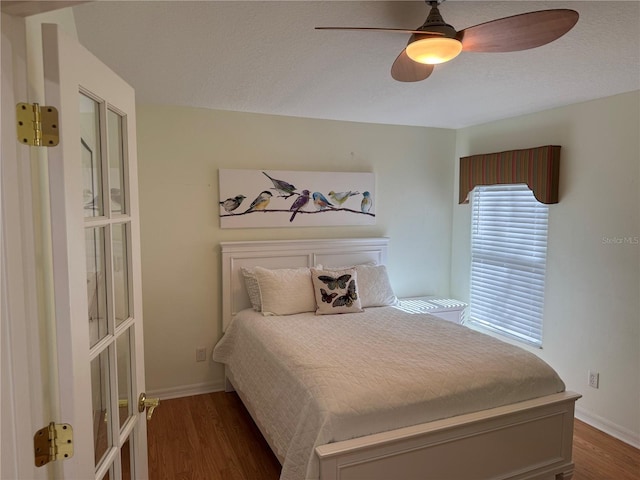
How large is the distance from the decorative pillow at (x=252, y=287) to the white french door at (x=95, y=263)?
1.80 meters

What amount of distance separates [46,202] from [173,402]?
110 inches

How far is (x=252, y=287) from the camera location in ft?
11.1

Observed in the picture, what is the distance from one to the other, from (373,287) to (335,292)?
0.44 meters

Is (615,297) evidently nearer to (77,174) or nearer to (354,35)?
(354,35)

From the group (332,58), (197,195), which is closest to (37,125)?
(332,58)

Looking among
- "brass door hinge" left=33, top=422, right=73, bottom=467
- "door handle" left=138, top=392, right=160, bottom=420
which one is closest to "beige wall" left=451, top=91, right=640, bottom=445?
"door handle" left=138, top=392, right=160, bottom=420

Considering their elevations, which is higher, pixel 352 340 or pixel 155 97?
pixel 155 97

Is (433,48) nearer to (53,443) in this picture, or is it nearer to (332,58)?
(332,58)

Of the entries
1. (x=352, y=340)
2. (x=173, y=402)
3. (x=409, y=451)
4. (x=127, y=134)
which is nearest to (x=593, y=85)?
(x=352, y=340)

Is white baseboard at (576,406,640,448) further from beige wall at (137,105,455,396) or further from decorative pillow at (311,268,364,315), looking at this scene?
beige wall at (137,105,455,396)

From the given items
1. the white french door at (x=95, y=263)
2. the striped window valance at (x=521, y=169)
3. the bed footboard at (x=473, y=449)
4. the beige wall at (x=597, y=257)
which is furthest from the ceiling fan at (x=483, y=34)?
the striped window valance at (x=521, y=169)

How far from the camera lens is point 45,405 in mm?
997

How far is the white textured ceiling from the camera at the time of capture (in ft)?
5.59

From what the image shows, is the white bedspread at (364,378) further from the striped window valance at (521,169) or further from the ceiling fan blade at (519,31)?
the ceiling fan blade at (519,31)
